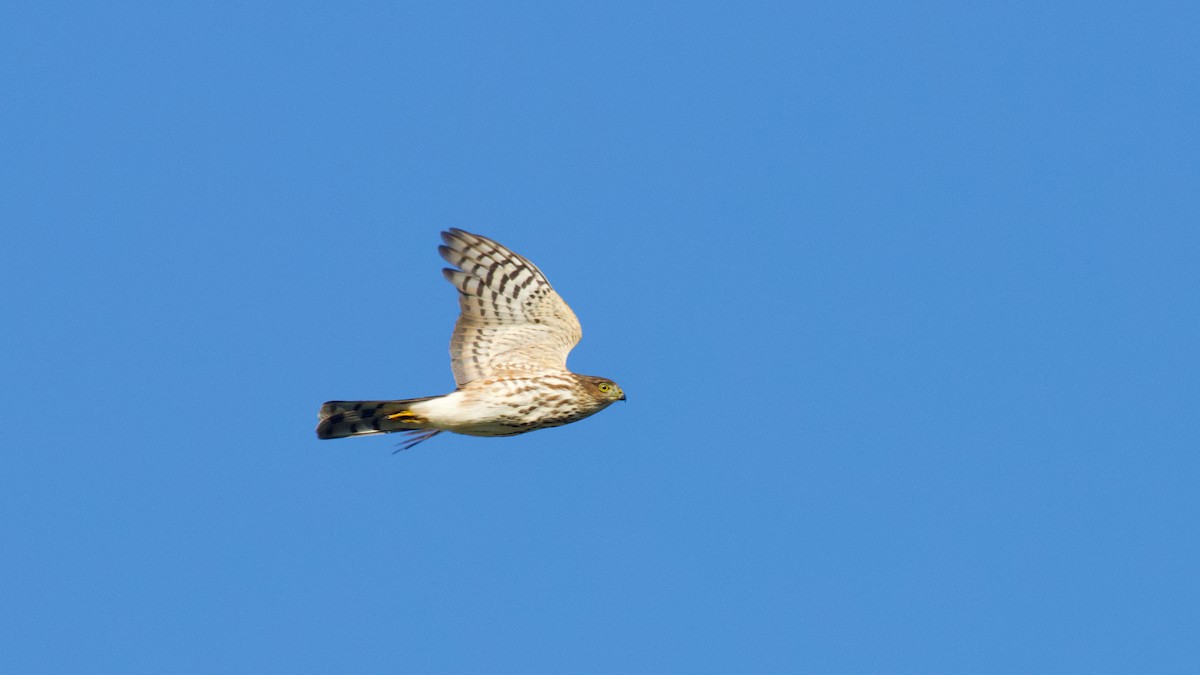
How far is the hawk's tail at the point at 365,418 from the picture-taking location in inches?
424

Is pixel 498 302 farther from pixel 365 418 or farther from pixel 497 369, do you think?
pixel 365 418

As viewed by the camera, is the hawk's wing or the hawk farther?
the hawk's wing

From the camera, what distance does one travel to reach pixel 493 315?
1123 centimetres

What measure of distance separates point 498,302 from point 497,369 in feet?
1.91

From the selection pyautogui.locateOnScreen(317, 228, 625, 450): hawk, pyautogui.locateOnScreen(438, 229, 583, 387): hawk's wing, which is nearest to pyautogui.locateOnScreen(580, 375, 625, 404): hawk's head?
pyautogui.locateOnScreen(317, 228, 625, 450): hawk

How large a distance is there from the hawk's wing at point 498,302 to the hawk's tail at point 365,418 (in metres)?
0.73

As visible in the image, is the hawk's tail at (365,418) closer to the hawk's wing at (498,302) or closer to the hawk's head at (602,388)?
the hawk's wing at (498,302)

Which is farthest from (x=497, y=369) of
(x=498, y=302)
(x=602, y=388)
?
(x=602, y=388)

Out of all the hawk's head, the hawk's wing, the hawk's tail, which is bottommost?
the hawk's tail

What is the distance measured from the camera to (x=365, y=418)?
10852 millimetres

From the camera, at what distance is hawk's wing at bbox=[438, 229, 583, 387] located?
11.2 metres

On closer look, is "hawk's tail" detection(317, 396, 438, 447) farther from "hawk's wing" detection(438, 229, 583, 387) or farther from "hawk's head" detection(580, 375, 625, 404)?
"hawk's head" detection(580, 375, 625, 404)

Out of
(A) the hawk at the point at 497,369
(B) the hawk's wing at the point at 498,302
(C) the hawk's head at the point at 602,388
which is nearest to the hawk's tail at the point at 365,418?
(A) the hawk at the point at 497,369

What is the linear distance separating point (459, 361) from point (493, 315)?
493 mm
